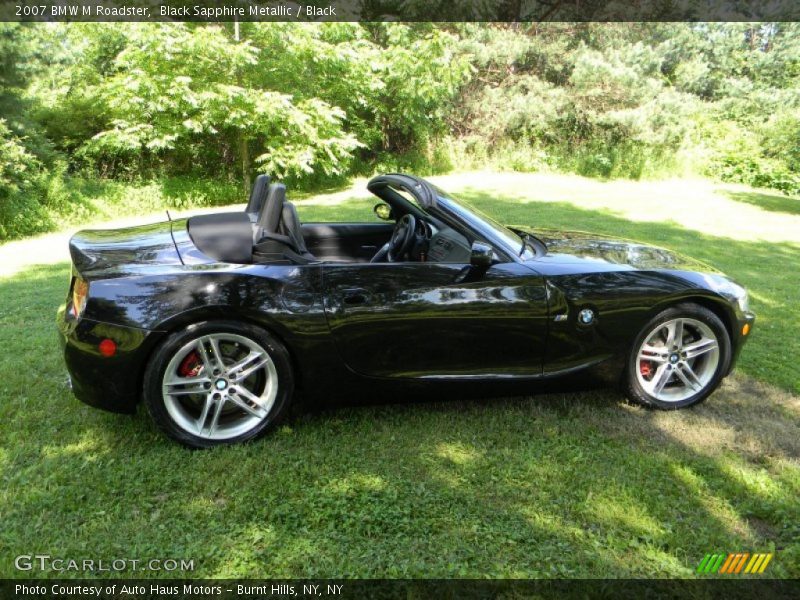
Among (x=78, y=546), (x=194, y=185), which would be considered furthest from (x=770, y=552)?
(x=194, y=185)

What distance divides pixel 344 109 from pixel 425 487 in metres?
16.6

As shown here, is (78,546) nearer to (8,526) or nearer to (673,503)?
(8,526)

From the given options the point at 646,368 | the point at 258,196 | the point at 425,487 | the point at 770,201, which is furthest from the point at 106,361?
the point at 770,201

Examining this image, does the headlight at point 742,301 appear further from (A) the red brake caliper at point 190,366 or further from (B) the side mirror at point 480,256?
(A) the red brake caliper at point 190,366

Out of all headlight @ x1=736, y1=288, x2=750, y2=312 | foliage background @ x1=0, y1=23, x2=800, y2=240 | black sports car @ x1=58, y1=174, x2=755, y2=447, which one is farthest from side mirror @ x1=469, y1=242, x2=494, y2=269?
foliage background @ x1=0, y1=23, x2=800, y2=240

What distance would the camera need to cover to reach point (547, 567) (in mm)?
2297

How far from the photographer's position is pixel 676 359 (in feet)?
11.5

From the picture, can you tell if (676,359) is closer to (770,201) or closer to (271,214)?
(271,214)

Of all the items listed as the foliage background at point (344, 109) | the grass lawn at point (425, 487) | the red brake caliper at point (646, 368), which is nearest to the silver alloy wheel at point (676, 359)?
the red brake caliper at point (646, 368)

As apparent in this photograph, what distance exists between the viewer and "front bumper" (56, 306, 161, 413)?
9.16 ft

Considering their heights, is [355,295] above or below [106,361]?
above

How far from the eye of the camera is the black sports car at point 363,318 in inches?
113

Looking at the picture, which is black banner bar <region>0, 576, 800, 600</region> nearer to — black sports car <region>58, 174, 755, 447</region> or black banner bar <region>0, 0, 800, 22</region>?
black sports car <region>58, 174, 755, 447</region>

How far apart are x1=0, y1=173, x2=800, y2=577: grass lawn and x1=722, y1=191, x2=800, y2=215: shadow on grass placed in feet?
39.5
